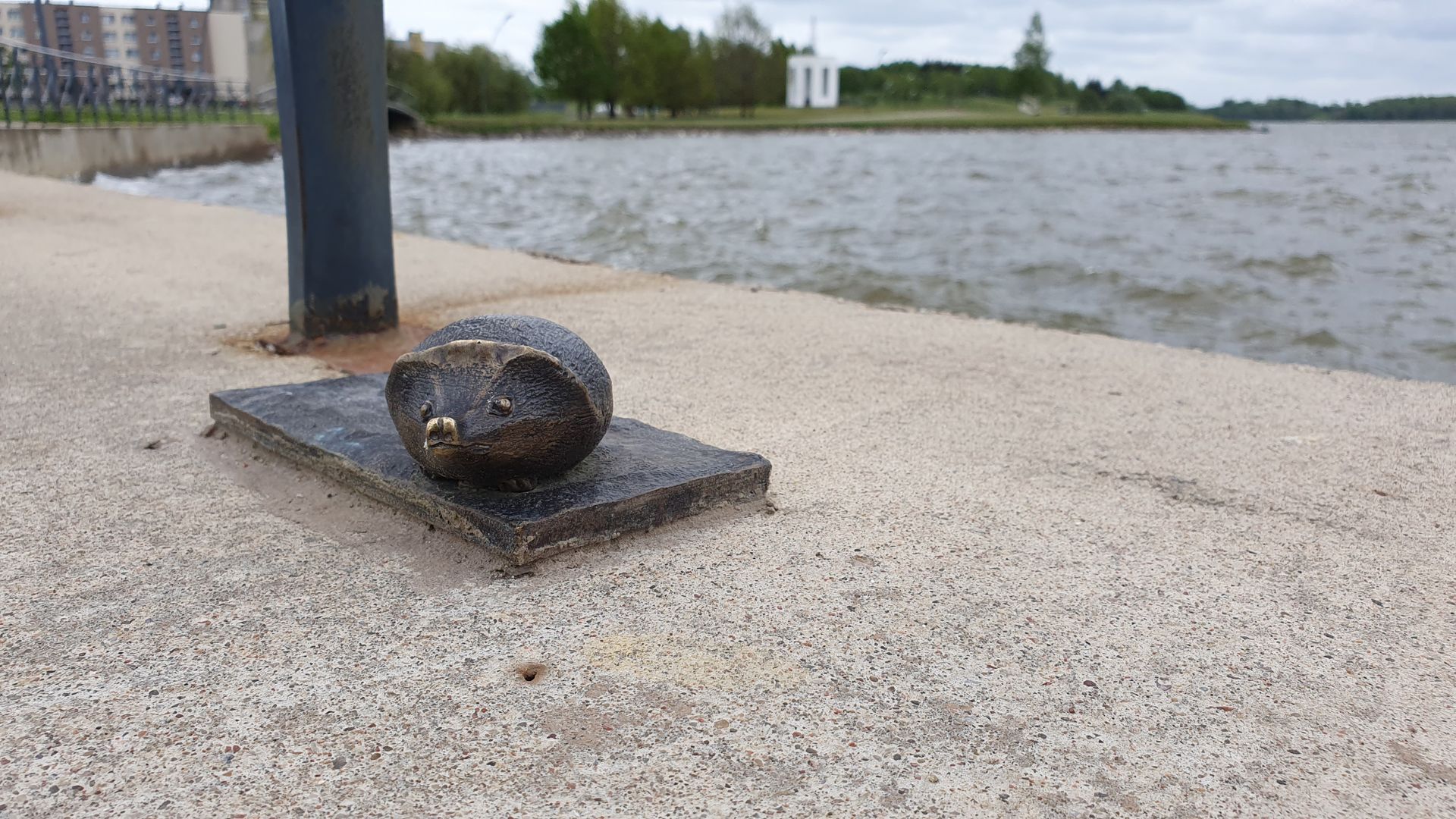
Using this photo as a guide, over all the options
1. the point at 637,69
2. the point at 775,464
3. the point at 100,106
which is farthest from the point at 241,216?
the point at 637,69

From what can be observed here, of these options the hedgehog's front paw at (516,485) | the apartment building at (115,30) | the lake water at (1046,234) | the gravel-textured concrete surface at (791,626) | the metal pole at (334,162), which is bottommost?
the lake water at (1046,234)

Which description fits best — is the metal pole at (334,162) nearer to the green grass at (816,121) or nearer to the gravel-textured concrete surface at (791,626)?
the gravel-textured concrete surface at (791,626)

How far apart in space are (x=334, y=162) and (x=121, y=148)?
17270 mm

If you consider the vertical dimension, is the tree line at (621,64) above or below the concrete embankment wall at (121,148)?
above

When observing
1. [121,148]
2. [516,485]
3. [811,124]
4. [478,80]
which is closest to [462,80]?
[478,80]

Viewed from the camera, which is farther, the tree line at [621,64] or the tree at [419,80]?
the tree line at [621,64]

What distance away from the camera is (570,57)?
72.9m

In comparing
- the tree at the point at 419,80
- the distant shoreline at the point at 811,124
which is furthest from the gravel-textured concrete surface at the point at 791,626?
the tree at the point at 419,80

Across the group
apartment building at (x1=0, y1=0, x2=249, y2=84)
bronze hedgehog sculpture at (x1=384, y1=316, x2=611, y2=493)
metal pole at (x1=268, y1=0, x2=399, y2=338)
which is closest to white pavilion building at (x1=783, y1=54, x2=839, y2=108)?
apartment building at (x1=0, y1=0, x2=249, y2=84)

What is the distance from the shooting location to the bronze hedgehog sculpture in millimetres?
2453

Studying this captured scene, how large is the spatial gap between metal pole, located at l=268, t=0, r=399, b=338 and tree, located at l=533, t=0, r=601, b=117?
71.8m

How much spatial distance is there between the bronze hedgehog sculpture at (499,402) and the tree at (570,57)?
2923 inches

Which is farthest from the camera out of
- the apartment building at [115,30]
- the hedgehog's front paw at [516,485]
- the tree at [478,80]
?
the tree at [478,80]

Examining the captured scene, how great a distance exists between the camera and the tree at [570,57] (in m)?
72.6
